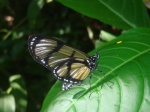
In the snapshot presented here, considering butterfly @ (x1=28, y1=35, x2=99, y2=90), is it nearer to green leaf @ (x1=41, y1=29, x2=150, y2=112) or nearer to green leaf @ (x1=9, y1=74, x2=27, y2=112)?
green leaf @ (x1=41, y1=29, x2=150, y2=112)

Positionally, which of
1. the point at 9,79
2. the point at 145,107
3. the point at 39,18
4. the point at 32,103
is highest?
Result: the point at 145,107

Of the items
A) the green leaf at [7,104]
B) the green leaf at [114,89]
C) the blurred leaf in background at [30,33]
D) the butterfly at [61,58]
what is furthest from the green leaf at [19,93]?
the green leaf at [114,89]

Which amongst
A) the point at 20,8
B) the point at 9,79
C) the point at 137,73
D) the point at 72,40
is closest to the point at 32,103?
the point at 9,79

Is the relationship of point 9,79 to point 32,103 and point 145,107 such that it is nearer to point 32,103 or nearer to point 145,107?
point 32,103

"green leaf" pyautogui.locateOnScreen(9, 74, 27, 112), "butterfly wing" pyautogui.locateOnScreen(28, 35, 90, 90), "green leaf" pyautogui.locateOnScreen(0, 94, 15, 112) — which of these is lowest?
"green leaf" pyautogui.locateOnScreen(9, 74, 27, 112)

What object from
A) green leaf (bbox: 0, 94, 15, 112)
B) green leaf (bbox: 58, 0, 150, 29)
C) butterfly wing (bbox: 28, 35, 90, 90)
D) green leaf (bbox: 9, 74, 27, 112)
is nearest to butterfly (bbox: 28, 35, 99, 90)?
butterfly wing (bbox: 28, 35, 90, 90)

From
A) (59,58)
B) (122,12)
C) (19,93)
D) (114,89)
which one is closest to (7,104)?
(19,93)

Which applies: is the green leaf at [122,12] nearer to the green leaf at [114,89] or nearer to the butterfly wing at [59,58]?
the butterfly wing at [59,58]

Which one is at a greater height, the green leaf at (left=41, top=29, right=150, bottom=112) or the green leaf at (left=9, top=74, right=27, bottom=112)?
the green leaf at (left=41, top=29, right=150, bottom=112)
